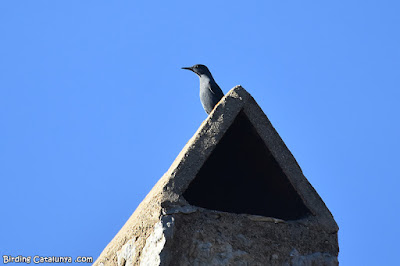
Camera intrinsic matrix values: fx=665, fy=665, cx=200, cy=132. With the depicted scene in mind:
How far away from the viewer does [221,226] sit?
4.48 metres

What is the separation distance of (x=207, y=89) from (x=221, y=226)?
3.45m

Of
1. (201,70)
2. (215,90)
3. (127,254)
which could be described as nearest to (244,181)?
(127,254)

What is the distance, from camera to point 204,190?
5.40 m

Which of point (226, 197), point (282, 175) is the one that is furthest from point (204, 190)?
point (282, 175)

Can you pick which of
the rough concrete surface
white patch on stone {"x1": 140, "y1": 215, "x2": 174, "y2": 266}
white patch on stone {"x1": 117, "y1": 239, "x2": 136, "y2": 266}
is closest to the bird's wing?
the rough concrete surface

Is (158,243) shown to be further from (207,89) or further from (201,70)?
(201,70)

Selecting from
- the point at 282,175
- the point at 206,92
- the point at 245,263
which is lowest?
the point at 245,263

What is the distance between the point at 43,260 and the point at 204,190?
2.82 metres

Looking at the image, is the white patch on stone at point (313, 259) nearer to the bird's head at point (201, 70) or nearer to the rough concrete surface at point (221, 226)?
the rough concrete surface at point (221, 226)

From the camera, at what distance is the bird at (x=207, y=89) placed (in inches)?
295

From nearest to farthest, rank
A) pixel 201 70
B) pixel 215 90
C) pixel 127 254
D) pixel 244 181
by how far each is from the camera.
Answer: pixel 127 254 → pixel 244 181 → pixel 215 90 → pixel 201 70

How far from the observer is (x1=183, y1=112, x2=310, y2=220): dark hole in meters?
4.95

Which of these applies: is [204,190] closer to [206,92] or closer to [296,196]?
[296,196]

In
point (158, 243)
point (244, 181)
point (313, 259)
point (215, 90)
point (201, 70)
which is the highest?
point (201, 70)
